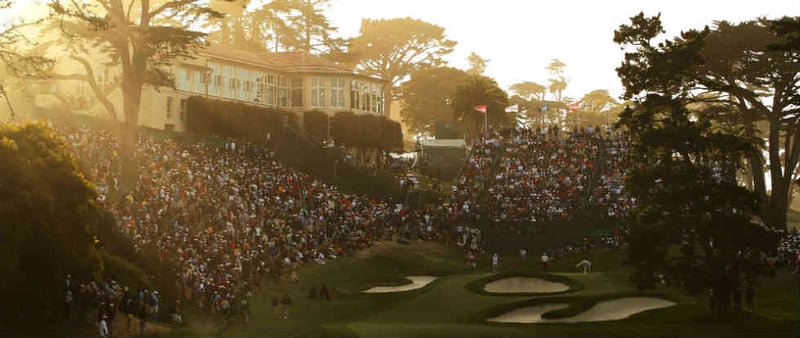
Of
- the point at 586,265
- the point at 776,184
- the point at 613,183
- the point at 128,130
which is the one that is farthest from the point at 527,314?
the point at 776,184

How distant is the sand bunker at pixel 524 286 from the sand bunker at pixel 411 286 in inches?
169

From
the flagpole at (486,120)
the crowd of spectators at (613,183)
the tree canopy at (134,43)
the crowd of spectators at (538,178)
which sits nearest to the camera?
the tree canopy at (134,43)

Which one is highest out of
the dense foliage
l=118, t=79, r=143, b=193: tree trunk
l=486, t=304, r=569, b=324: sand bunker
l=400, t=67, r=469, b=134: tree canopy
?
l=400, t=67, r=469, b=134: tree canopy

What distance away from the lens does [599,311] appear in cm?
5575

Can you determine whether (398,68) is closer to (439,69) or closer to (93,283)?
(439,69)

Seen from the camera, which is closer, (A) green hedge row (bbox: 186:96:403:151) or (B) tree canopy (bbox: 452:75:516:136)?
(A) green hedge row (bbox: 186:96:403:151)

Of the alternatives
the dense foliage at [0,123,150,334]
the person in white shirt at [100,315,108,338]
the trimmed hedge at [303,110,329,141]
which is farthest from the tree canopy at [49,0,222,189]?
the trimmed hedge at [303,110,329,141]

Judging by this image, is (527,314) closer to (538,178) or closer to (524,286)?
(524,286)

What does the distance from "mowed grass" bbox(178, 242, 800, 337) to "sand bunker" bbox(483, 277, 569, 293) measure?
99 centimetres

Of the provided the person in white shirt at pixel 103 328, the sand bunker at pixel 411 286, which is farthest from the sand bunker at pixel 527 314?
the person in white shirt at pixel 103 328

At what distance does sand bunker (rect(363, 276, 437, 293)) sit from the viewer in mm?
64500

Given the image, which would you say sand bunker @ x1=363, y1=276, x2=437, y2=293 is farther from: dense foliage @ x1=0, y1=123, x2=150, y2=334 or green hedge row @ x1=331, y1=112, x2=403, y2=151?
green hedge row @ x1=331, y1=112, x2=403, y2=151

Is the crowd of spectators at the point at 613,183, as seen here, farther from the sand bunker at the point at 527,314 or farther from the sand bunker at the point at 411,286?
the sand bunker at the point at 527,314

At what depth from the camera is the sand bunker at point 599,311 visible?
178 feet
